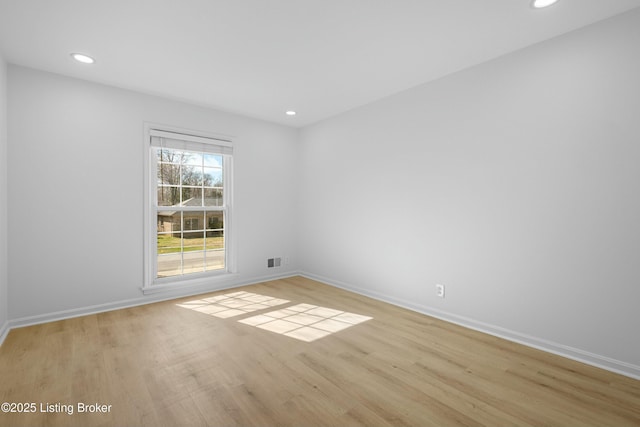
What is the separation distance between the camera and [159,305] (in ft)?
12.1

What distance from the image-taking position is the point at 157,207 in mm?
3832

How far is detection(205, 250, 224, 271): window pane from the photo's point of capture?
437cm

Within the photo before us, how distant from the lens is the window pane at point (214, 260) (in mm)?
4371

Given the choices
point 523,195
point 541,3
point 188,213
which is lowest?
point 188,213

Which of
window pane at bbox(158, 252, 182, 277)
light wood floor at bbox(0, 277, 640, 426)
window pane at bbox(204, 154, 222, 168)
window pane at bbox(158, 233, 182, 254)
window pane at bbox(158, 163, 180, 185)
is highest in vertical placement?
window pane at bbox(204, 154, 222, 168)

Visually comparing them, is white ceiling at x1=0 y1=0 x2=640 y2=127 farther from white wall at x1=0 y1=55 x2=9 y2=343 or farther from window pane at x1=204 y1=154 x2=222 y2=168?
window pane at x1=204 y1=154 x2=222 y2=168

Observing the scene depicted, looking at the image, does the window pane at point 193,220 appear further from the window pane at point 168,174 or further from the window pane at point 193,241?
the window pane at point 168,174

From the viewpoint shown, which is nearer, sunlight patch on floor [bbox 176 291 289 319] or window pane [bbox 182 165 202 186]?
sunlight patch on floor [bbox 176 291 289 319]

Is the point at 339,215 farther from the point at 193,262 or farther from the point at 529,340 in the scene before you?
the point at 529,340

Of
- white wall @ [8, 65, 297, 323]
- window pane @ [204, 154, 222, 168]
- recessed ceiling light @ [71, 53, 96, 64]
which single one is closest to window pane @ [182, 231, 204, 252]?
white wall @ [8, 65, 297, 323]

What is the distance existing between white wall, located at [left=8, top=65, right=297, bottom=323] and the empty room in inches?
0.8

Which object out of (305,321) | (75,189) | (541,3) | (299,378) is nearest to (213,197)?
(75,189)

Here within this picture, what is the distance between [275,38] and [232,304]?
2.97 m

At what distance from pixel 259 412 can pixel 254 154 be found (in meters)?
3.71
